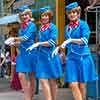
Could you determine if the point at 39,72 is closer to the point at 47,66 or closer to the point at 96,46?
the point at 47,66

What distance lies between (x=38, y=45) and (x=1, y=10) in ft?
62.1

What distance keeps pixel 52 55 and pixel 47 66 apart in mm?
291

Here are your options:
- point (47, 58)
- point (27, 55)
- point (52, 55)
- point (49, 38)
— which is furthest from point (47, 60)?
point (27, 55)

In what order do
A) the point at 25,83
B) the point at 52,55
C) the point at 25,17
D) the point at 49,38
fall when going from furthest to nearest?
the point at 25,83, the point at 25,17, the point at 49,38, the point at 52,55

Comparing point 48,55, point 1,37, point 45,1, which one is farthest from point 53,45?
point 1,37

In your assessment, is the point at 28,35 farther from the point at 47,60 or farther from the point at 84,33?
the point at 84,33

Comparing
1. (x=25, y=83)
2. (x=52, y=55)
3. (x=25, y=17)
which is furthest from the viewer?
(x=25, y=83)

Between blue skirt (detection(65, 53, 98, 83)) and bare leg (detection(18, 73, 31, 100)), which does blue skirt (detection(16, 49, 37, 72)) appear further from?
blue skirt (detection(65, 53, 98, 83))

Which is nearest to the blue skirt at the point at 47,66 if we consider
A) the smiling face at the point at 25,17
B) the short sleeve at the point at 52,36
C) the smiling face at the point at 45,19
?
the short sleeve at the point at 52,36

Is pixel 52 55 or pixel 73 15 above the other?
pixel 73 15

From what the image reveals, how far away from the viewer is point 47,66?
26.4 feet

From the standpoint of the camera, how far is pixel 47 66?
805 centimetres

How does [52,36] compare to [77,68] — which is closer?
[77,68]

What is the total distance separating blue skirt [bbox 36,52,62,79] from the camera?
8.02 meters
